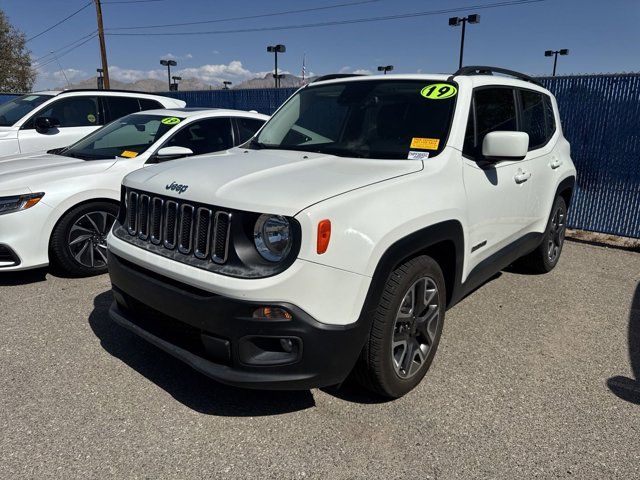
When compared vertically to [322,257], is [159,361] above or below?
below

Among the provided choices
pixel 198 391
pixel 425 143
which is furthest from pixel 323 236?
pixel 198 391

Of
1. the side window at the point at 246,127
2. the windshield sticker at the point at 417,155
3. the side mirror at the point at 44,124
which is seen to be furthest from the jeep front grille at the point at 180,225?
the side mirror at the point at 44,124

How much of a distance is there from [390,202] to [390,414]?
1188 mm

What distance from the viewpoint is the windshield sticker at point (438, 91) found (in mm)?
3359

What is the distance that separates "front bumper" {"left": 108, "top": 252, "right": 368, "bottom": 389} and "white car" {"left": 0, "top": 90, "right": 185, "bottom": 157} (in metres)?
5.77

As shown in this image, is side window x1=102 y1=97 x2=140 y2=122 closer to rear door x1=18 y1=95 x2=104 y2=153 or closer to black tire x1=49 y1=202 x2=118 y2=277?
rear door x1=18 y1=95 x2=104 y2=153

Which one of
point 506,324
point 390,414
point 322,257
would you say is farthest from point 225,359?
point 506,324

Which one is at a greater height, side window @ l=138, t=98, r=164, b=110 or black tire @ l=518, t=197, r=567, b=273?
side window @ l=138, t=98, r=164, b=110

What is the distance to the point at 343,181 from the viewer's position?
2.60 m

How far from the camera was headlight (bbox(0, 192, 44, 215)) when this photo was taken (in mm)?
4336

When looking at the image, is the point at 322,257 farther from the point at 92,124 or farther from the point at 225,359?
the point at 92,124

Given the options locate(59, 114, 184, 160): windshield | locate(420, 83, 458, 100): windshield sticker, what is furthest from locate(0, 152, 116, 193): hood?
locate(420, 83, 458, 100): windshield sticker

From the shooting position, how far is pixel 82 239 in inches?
188

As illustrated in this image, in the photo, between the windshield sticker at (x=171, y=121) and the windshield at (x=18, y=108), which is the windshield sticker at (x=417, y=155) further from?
the windshield at (x=18, y=108)
